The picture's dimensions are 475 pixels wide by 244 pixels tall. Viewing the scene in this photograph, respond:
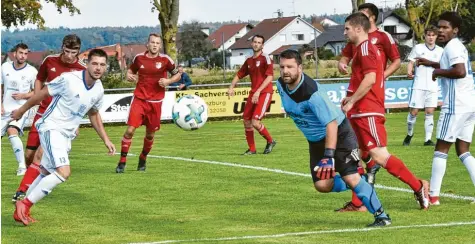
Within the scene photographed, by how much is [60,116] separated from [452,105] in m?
4.17

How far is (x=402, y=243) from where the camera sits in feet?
28.5

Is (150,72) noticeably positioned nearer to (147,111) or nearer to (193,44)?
(147,111)

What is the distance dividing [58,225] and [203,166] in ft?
21.9

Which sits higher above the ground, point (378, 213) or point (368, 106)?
point (368, 106)

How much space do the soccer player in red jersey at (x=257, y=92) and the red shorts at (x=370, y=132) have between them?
8.23m

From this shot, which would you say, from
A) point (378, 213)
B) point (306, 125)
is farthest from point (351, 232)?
point (306, 125)

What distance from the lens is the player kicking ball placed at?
917 cm

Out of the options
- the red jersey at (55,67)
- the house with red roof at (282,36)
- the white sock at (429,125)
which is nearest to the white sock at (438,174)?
the red jersey at (55,67)

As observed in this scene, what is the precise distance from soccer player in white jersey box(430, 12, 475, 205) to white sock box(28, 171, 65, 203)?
3.98m

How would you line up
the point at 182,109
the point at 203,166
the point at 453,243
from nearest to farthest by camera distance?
the point at 453,243
the point at 203,166
the point at 182,109

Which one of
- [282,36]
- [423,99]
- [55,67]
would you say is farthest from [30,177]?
[282,36]

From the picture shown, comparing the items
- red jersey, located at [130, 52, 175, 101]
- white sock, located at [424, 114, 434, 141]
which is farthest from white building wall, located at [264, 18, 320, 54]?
red jersey, located at [130, 52, 175, 101]

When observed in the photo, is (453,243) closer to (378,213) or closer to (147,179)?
(378,213)

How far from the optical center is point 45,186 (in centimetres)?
1050
